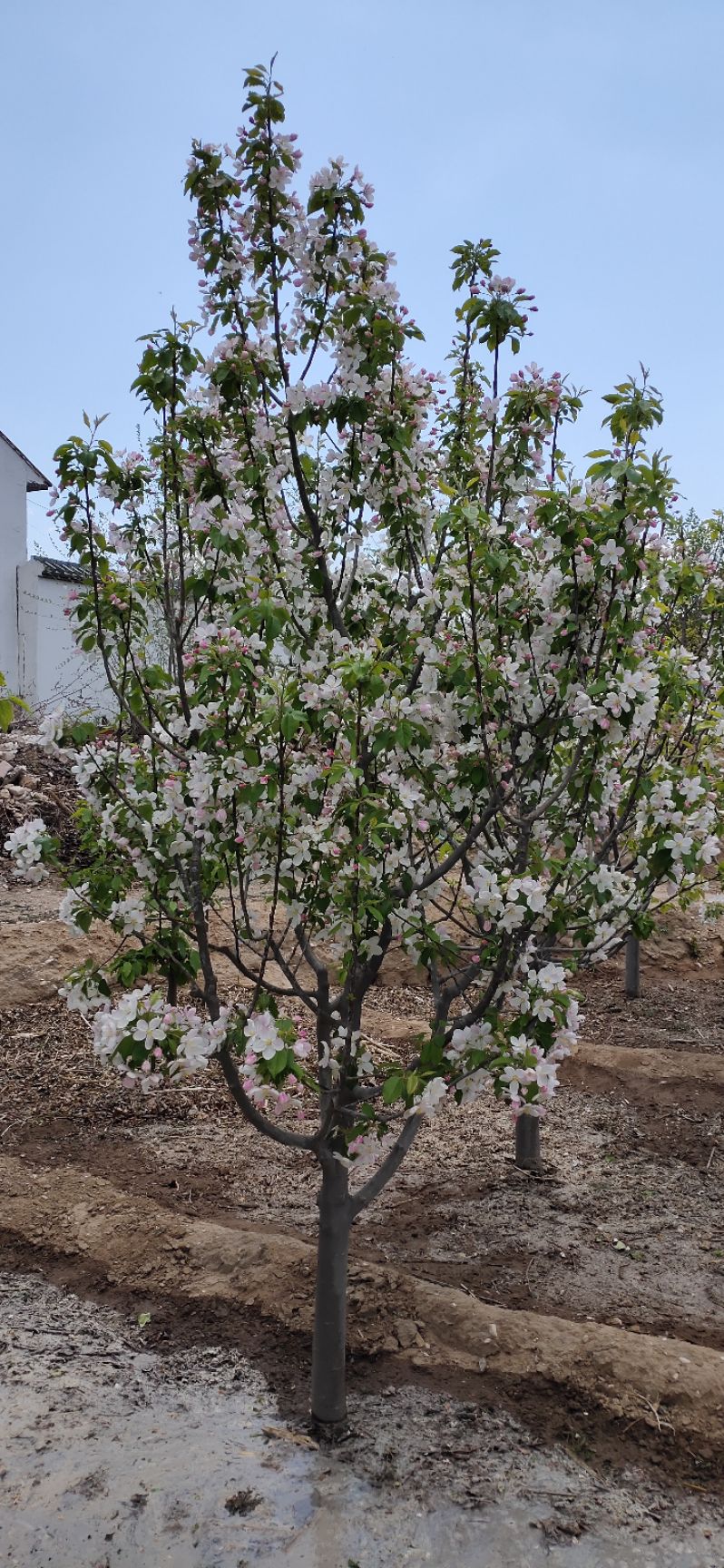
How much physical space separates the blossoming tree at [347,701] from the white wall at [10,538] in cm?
1765

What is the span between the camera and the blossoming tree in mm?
2918

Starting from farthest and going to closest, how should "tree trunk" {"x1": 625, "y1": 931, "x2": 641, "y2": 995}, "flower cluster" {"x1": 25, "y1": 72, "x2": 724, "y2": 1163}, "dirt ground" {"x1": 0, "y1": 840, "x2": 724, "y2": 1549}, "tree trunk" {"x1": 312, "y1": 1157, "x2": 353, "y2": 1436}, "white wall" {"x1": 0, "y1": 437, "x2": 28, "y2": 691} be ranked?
"white wall" {"x1": 0, "y1": 437, "x2": 28, "y2": 691} → "tree trunk" {"x1": 625, "y1": 931, "x2": 641, "y2": 995} → "dirt ground" {"x1": 0, "y1": 840, "x2": 724, "y2": 1549} → "tree trunk" {"x1": 312, "y1": 1157, "x2": 353, "y2": 1436} → "flower cluster" {"x1": 25, "y1": 72, "x2": 724, "y2": 1163}

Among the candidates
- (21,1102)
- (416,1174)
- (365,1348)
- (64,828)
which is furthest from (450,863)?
(64,828)

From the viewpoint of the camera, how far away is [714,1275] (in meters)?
4.35

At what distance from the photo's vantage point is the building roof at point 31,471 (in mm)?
21344

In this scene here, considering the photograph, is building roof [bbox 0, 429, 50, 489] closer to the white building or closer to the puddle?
the white building

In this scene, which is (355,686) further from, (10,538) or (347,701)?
(10,538)

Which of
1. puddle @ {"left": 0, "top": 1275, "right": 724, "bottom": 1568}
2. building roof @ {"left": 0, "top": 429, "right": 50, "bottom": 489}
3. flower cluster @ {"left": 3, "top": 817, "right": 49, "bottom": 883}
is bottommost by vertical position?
puddle @ {"left": 0, "top": 1275, "right": 724, "bottom": 1568}

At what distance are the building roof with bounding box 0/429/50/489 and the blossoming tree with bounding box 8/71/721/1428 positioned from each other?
19.3 meters

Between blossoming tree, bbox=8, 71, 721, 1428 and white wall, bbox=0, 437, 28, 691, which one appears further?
Result: white wall, bbox=0, 437, 28, 691

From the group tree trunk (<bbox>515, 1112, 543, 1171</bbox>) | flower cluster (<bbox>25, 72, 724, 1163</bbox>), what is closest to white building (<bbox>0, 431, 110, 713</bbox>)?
tree trunk (<bbox>515, 1112, 543, 1171</bbox>)

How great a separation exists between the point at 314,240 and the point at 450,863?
2025 millimetres

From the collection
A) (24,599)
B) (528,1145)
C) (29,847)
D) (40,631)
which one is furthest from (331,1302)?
(24,599)

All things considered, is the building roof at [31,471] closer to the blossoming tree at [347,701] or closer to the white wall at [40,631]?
the white wall at [40,631]
